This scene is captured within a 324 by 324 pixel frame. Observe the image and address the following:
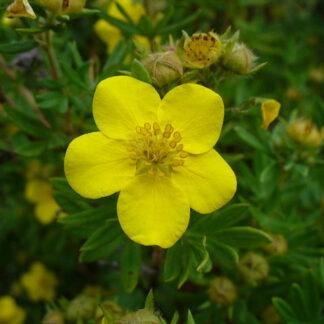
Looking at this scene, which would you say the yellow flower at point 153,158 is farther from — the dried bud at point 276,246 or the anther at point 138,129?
the dried bud at point 276,246

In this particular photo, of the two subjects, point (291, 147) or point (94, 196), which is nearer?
point (94, 196)

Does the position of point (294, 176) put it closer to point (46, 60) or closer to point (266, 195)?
point (266, 195)

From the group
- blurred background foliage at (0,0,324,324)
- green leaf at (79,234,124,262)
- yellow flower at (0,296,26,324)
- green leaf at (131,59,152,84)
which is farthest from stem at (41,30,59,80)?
yellow flower at (0,296,26,324)

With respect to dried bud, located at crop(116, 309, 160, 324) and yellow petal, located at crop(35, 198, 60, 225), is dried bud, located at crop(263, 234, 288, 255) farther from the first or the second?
yellow petal, located at crop(35, 198, 60, 225)

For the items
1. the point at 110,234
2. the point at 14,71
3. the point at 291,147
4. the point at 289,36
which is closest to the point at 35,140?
the point at 14,71

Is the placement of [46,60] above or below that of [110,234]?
above

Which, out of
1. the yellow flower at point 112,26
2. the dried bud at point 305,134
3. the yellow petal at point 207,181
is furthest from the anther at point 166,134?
the yellow flower at point 112,26

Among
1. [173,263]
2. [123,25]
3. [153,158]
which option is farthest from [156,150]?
[123,25]

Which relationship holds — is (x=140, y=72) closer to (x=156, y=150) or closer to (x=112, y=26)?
(x=156, y=150)
